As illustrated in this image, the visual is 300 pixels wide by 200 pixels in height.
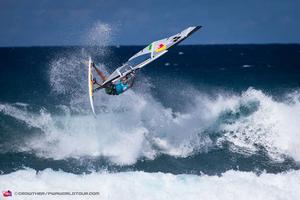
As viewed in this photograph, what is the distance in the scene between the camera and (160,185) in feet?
62.2

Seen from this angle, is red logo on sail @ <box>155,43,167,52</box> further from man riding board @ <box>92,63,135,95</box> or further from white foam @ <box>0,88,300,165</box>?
white foam @ <box>0,88,300,165</box>

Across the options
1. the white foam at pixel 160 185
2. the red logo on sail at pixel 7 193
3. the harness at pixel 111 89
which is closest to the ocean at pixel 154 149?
the white foam at pixel 160 185

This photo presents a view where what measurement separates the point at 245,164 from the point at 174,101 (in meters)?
20.1

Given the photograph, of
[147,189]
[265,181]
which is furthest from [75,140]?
[265,181]

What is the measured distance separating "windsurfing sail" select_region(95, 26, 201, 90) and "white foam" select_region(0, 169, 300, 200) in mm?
5173

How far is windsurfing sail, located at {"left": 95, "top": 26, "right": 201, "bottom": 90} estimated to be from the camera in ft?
58.4

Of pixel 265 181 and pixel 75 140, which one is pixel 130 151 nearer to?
pixel 75 140

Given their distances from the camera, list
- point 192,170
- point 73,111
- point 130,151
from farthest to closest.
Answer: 1. point 73,111
2. point 130,151
3. point 192,170

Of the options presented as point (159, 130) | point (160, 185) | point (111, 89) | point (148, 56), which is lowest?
point (160, 185)

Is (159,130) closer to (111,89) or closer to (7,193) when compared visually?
(111,89)

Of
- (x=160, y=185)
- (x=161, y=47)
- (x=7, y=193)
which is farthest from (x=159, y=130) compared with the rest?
(x=7, y=193)

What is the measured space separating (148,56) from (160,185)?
6317 millimetres

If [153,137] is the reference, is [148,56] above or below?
above

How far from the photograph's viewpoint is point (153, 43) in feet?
67.2
